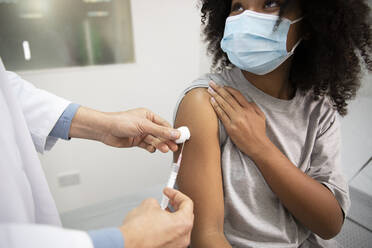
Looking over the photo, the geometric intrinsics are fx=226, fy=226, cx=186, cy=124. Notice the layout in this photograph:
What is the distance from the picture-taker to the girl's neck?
976mm

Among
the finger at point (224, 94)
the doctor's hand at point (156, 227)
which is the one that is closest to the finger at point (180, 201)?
the doctor's hand at point (156, 227)

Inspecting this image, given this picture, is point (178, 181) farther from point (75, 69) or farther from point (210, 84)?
point (75, 69)

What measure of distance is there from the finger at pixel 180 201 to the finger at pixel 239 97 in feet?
1.44

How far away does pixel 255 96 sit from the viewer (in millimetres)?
927

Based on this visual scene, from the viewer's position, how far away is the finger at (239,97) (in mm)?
866

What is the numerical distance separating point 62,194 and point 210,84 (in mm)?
1673

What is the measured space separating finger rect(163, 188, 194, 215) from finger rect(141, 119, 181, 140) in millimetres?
193

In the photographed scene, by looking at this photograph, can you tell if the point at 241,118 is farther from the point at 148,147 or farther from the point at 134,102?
the point at 134,102

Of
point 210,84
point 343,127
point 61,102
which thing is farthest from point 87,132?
point 343,127

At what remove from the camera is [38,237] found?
0.40 metres

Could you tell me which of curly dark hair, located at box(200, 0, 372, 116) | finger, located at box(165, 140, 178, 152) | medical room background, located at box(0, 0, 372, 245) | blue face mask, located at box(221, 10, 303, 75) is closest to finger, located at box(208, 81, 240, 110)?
blue face mask, located at box(221, 10, 303, 75)

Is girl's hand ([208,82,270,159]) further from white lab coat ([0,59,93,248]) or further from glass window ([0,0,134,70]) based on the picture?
glass window ([0,0,134,70])

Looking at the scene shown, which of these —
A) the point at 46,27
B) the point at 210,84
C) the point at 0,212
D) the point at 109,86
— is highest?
the point at 46,27

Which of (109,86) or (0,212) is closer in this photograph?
(0,212)
